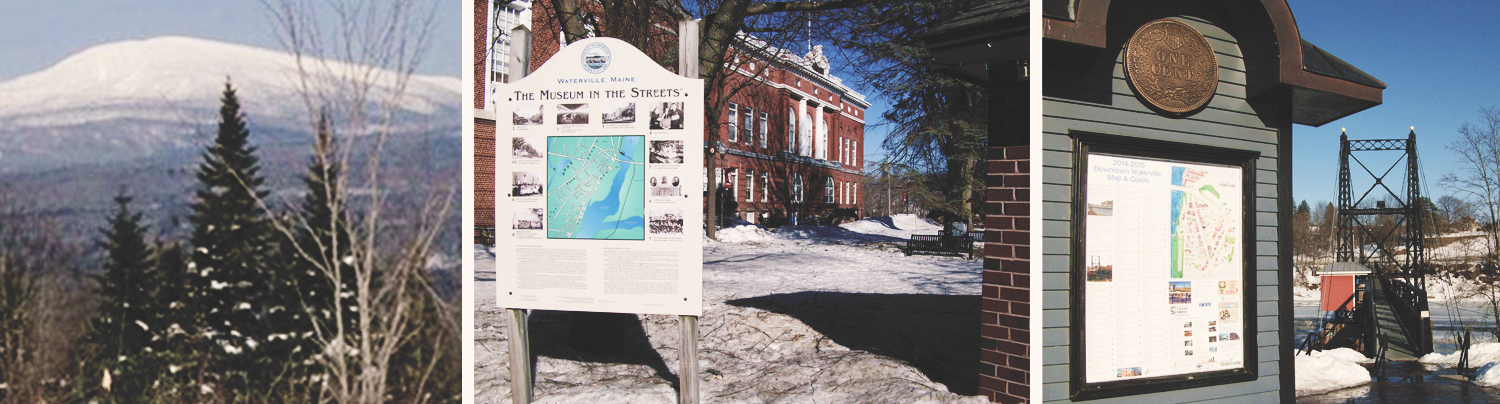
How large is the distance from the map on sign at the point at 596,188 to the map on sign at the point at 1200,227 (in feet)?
10.1

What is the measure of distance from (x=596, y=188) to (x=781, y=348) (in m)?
2.83

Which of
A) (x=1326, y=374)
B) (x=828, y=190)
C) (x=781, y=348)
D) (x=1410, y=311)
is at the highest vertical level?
(x=828, y=190)

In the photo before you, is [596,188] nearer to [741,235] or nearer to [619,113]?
[619,113]

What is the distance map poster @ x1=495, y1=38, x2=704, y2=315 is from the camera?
3.53m

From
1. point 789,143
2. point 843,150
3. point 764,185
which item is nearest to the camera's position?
point 764,185

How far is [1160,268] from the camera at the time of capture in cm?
378

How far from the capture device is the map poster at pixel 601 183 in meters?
3.53

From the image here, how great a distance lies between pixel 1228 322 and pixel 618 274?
3684mm

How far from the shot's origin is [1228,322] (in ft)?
13.2

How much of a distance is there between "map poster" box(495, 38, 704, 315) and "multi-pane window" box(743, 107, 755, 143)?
87.3ft

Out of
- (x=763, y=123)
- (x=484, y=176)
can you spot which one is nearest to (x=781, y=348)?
(x=484, y=176)

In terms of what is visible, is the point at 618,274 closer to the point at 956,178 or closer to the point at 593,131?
the point at 593,131

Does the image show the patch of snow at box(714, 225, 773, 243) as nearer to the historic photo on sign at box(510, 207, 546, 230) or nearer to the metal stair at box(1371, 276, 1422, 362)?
the metal stair at box(1371, 276, 1422, 362)

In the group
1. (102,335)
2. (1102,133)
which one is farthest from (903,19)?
(102,335)
